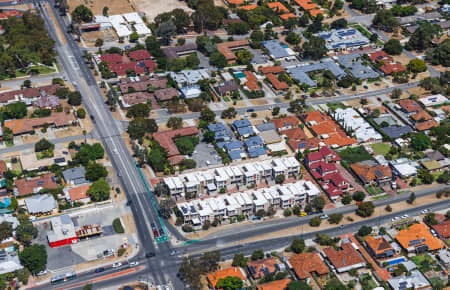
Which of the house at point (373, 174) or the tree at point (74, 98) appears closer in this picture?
the house at point (373, 174)

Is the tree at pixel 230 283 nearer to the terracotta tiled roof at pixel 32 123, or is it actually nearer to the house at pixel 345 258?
the house at pixel 345 258

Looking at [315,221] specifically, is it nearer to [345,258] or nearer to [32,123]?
[345,258]

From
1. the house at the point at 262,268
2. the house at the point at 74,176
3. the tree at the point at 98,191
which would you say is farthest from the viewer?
the house at the point at 74,176

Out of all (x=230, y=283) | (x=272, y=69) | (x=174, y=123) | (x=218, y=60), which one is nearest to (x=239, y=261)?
(x=230, y=283)

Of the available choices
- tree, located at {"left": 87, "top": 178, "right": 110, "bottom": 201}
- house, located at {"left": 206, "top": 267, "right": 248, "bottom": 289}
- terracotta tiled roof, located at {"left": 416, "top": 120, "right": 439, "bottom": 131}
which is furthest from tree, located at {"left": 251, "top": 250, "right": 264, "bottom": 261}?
terracotta tiled roof, located at {"left": 416, "top": 120, "right": 439, "bottom": 131}

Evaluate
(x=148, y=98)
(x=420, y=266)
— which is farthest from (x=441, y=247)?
(x=148, y=98)

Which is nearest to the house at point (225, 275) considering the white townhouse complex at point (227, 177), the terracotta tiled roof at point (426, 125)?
the white townhouse complex at point (227, 177)

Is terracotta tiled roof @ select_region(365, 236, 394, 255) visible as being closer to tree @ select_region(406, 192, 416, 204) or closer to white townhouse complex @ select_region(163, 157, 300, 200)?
tree @ select_region(406, 192, 416, 204)
